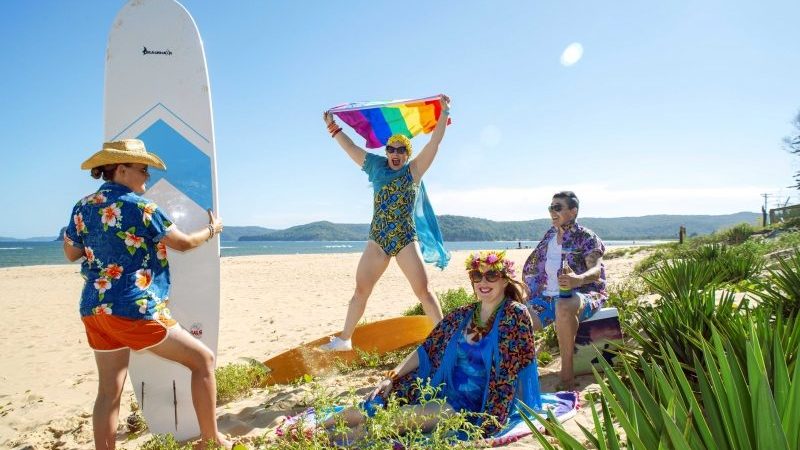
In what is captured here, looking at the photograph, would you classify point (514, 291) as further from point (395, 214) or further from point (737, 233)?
point (737, 233)

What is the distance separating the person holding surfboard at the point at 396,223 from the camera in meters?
4.09

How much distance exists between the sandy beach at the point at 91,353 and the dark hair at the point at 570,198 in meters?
1.32

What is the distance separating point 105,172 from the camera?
2639 mm

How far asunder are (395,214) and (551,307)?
4.65 feet

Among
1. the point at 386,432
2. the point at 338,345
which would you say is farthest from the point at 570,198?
the point at 386,432

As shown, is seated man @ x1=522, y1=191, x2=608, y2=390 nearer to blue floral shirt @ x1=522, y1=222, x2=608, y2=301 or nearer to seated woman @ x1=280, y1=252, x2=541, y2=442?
blue floral shirt @ x1=522, y1=222, x2=608, y2=301

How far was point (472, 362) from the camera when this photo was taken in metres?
2.93

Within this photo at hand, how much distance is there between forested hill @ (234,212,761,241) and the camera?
5768 inches

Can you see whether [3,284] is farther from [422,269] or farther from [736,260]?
[736,260]

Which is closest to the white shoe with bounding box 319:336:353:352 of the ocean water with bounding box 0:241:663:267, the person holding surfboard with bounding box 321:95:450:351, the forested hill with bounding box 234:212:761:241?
the person holding surfboard with bounding box 321:95:450:351

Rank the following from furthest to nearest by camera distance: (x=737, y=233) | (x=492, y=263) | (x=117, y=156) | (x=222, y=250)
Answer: (x=222, y=250) < (x=737, y=233) < (x=492, y=263) < (x=117, y=156)

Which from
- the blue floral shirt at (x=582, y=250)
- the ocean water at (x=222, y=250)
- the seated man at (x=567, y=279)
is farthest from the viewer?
the ocean water at (x=222, y=250)

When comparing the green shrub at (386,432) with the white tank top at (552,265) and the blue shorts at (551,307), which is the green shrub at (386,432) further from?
the white tank top at (552,265)

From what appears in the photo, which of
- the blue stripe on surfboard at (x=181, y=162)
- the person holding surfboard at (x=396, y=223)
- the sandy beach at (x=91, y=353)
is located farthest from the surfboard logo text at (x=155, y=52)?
the sandy beach at (x=91, y=353)
